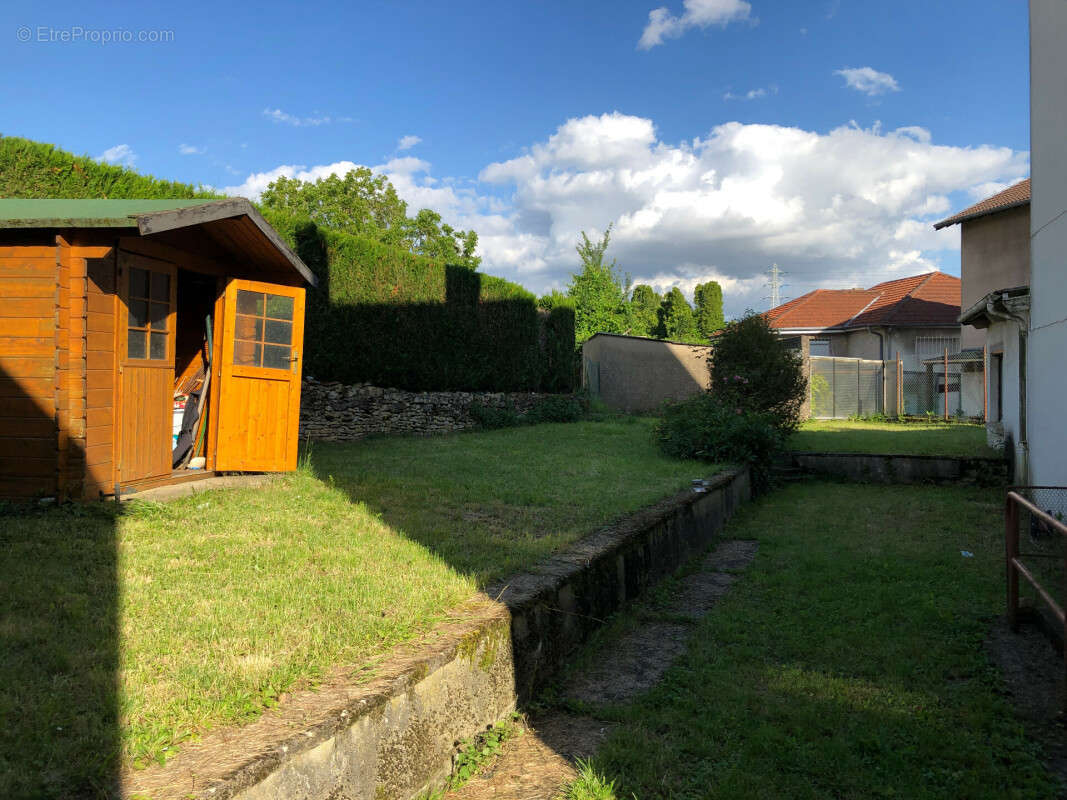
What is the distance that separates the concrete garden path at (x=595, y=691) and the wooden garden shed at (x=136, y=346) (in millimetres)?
4396

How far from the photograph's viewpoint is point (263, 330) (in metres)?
7.33

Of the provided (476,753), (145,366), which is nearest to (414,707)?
(476,753)

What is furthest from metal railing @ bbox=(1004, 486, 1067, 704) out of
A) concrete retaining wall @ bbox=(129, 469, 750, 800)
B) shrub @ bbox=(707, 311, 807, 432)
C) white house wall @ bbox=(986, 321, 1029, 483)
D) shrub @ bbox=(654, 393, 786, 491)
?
shrub @ bbox=(707, 311, 807, 432)

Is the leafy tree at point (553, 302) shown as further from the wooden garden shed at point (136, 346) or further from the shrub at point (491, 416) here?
the wooden garden shed at point (136, 346)

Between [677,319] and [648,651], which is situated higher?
[677,319]

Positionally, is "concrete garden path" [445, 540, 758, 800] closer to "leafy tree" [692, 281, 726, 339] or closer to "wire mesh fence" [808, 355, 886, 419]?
"wire mesh fence" [808, 355, 886, 419]

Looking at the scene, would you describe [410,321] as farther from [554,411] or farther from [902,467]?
[902,467]

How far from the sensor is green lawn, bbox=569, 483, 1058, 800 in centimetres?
287

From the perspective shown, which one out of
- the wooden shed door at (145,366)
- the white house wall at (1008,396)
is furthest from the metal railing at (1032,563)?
the wooden shed door at (145,366)

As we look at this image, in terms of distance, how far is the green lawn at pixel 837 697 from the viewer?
2873 millimetres

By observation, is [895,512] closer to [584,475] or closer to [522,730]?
[584,475]

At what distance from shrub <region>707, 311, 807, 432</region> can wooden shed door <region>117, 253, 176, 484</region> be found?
9001mm

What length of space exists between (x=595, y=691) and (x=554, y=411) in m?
13.2

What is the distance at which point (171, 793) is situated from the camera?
6.33 ft
